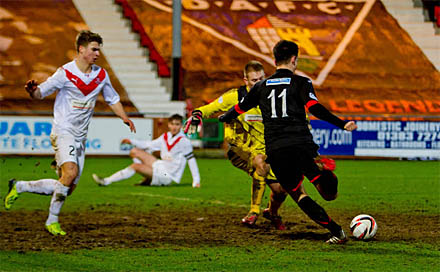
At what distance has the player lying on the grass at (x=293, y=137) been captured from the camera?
21.1 ft

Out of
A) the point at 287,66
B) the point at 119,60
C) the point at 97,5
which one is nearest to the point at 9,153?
the point at 119,60

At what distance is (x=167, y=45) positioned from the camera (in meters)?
26.8

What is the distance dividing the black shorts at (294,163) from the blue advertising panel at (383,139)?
47.4 ft

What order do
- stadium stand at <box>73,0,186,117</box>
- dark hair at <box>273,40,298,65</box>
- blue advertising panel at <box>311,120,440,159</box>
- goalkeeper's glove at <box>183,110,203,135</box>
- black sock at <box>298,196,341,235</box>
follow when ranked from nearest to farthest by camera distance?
black sock at <box>298,196,341,235</box>, dark hair at <box>273,40,298,65</box>, goalkeeper's glove at <box>183,110,203,135</box>, blue advertising panel at <box>311,120,440,159</box>, stadium stand at <box>73,0,186,117</box>

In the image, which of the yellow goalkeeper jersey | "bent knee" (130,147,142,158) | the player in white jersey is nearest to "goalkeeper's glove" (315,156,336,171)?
the yellow goalkeeper jersey

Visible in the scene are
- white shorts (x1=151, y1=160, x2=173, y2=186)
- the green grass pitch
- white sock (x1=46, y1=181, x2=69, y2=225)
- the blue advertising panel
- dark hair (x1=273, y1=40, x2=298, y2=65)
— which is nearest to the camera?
the green grass pitch

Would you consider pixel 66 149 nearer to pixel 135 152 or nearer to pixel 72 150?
pixel 72 150

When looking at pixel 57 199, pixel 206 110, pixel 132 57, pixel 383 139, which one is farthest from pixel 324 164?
pixel 132 57

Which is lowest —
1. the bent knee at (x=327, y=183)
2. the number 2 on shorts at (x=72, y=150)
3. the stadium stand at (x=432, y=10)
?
the bent knee at (x=327, y=183)

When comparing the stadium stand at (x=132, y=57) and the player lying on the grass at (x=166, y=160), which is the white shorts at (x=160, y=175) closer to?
the player lying on the grass at (x=166, y=160)

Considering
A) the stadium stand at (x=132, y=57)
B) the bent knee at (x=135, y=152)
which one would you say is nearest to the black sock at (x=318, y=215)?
the bent knee at (x=135, y=152)

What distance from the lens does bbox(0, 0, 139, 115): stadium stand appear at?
24312 mm

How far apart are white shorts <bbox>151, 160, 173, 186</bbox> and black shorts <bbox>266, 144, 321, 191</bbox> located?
21.6 feet

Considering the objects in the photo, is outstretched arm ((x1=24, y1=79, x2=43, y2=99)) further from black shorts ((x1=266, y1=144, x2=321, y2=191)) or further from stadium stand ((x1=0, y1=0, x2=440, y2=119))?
stadium stand ((x1=0, y1=0, x2=440, y2=119))
